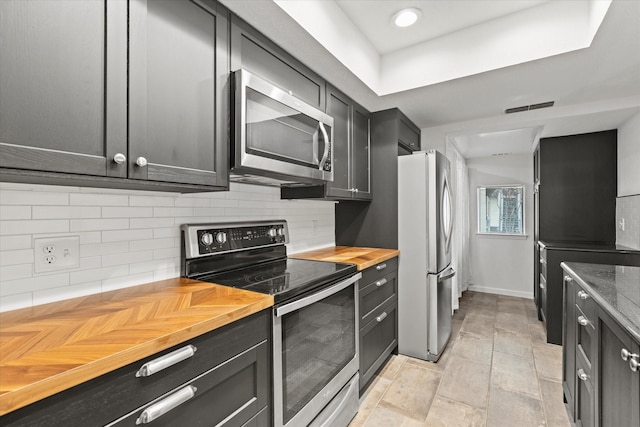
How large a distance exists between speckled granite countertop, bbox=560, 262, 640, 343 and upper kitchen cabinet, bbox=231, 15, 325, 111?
1735 mm

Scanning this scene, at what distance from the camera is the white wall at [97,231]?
3.53ft

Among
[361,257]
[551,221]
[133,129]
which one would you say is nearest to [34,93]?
Result: [133,129]

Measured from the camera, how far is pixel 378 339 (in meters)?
2.31

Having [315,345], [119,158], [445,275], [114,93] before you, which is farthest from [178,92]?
[445,275]

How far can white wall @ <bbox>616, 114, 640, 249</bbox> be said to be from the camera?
2.79 metres

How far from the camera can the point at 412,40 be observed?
2.28 m

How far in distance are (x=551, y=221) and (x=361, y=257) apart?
2.79 meters

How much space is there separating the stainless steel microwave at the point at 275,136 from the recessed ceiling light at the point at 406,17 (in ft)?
2.64

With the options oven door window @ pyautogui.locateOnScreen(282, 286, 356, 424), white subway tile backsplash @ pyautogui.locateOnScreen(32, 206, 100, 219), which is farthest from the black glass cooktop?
white subway tile backsplash @ pyautogui.locateOnScreen(32, 206, 100, 219)

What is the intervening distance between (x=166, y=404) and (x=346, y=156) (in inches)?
78.7

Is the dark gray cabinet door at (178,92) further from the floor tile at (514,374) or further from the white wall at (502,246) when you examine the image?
the white wall at (502,246)

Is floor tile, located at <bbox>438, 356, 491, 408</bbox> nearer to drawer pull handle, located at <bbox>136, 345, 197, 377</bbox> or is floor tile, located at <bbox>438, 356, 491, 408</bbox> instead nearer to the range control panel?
the range control panel

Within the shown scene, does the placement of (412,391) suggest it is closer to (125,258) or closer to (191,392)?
(191,392)

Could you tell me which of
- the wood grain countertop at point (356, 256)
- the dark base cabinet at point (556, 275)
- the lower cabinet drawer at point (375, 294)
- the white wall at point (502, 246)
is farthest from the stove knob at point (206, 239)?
the white wall at point (502, 246)
